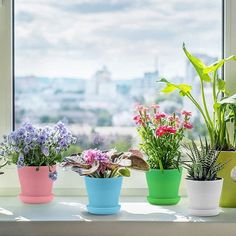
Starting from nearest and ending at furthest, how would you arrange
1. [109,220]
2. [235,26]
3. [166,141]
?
[109,220]
[166,141]
[235,26]

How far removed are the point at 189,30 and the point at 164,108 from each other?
1.08 ft

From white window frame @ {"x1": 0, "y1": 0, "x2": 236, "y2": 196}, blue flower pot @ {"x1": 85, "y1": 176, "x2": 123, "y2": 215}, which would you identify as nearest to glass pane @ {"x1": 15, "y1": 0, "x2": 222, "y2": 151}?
white window frame @ {"x1": 0, "y1": 0, "x2": 236, "y2": 196}

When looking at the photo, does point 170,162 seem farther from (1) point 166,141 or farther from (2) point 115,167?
(2) point 115,167

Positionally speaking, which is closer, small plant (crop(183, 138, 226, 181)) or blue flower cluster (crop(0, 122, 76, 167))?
small plant (crop(183, 138, 226, 181))

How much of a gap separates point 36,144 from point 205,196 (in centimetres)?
62

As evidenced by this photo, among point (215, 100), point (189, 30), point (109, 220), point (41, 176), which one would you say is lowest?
point (109, 220)

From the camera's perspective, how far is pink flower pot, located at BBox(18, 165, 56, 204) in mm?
2008

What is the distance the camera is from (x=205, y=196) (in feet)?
6.08

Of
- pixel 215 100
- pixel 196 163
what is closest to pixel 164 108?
pixel 215 100

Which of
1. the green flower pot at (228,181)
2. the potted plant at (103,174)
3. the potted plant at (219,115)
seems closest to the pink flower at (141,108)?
the potted plant at (219,115)

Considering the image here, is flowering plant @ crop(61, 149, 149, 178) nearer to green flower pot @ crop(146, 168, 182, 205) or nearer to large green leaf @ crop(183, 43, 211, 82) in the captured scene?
green flower pot @ crop(146, 168, 182, 205)

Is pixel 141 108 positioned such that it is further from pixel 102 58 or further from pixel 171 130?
pixel 102 58

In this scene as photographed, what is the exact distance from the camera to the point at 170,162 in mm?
2023

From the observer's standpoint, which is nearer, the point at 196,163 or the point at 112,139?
the point at 196,163
